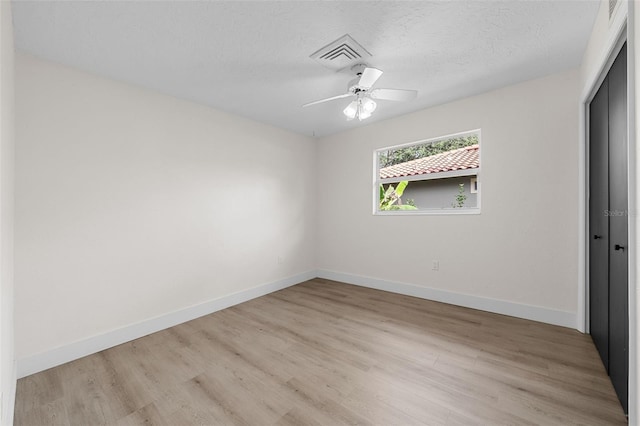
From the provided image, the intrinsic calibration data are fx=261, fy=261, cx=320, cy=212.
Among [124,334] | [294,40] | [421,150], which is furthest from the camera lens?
[421,150]

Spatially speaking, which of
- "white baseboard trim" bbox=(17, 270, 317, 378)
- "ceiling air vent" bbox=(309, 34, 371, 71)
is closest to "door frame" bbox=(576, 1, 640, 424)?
"ceiling air vent" bbox=(309, 34, 371, 71)

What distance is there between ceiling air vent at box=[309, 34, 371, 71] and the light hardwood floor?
2.47 meters

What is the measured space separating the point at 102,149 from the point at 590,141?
4.35 metres

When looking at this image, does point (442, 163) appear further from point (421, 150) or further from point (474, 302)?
point (474, 302)

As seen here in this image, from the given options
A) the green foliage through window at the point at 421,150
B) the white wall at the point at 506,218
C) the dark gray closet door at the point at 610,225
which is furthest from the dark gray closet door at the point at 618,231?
the green foliage through window at the point at 421,150

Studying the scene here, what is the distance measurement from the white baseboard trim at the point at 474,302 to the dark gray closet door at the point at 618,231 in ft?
2.83

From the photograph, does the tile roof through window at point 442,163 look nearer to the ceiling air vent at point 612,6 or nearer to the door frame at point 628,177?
the door frame at point 628,177

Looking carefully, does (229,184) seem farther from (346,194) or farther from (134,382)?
(134,382)

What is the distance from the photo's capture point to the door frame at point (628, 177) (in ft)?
3.81

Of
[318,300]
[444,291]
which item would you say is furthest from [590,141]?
[318,300]

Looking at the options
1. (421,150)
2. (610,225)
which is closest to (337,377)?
(610,225)

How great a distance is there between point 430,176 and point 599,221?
5.44 ft

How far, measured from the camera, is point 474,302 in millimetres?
3043

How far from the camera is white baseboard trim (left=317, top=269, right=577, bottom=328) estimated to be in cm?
256
